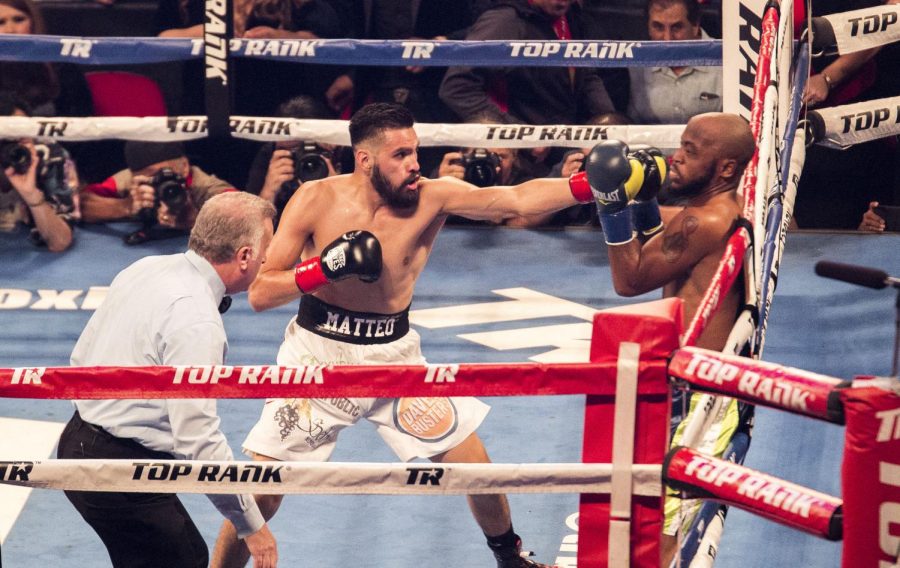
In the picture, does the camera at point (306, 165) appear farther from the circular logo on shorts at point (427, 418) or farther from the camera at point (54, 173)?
the circular logo on shorts at point (427, 418)

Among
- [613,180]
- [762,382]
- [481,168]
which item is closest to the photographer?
[762,382]

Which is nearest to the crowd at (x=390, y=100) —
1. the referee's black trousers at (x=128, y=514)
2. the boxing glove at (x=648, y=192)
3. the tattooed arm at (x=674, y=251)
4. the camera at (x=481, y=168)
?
the camera at (x=481, y=168)

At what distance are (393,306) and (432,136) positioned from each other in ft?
5.92

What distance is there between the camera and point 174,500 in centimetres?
322

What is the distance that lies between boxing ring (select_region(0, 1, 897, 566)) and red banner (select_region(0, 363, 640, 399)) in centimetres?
122

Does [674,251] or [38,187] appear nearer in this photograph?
[674,251]

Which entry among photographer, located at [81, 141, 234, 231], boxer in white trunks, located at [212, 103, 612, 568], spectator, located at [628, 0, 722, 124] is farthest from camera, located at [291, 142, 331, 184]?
boxer in white trunks, located at [212, 103, 612, 568]

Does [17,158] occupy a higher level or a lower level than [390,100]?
lower

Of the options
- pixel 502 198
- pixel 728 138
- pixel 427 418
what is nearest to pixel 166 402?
pixel 427 418

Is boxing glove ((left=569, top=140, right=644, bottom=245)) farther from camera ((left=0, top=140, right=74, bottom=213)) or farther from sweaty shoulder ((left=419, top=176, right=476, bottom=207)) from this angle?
camera ((left=0, top=140, right=74, bottom=213))

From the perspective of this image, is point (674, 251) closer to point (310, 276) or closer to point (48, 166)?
point (310, 276)

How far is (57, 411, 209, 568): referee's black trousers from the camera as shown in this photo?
3.12m

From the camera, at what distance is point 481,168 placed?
610cm

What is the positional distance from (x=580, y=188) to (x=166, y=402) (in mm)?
1547
